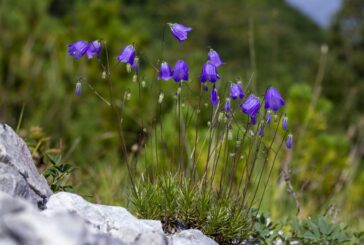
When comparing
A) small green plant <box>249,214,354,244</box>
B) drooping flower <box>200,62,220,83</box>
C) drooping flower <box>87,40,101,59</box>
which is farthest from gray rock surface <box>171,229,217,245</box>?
drooping flower <box>87,40,101,59</box>

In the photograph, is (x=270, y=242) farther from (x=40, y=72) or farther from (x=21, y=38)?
(x=21, y=38)

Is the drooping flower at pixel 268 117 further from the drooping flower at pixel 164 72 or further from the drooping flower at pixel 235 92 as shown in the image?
the drooping flower at pixel 164 72

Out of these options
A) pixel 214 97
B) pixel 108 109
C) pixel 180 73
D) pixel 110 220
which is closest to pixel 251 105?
pixel 214 97

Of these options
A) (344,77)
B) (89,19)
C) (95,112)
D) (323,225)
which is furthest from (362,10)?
(323,225)

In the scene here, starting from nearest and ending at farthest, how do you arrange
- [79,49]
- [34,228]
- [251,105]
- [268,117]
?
[34,228], [251,105], [268,117], [79,49]

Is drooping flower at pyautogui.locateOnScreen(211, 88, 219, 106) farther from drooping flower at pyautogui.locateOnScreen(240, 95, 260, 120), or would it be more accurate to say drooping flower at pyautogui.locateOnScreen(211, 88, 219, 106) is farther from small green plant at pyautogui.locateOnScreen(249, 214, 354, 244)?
small green plant at pyautogui.locateOnScreen(249, 214, 354, 244)

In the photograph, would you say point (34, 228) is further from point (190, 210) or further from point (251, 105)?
point (251, 105)

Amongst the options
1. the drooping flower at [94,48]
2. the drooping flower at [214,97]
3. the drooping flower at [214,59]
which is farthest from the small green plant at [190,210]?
the drooping flower at [94,48]
